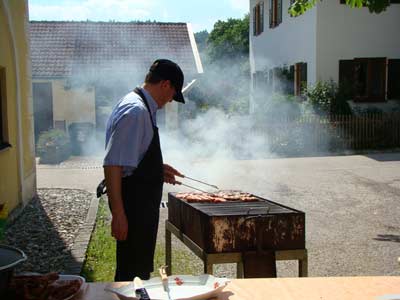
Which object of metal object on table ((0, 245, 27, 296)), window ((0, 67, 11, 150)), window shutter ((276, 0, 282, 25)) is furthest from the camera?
window shutter ((276, 0, 282, 25))

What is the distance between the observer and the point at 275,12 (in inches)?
848

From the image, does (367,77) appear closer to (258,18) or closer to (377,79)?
Answer: (377,79)

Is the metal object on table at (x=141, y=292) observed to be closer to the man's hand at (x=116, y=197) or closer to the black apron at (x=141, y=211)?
the man's hand at (x=116, y=197)

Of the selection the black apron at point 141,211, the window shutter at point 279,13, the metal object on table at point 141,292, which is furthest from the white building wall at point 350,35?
the metal object on table at point 141,292

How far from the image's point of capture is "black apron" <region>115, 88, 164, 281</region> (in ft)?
11.4

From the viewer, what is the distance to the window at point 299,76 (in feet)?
61.4

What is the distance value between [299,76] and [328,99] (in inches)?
90.9

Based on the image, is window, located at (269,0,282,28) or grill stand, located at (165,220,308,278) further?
window, located at (269,0,282,28)

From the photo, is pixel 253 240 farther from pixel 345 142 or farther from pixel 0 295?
pixel 345 142

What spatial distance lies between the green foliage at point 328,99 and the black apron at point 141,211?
47.0 ft

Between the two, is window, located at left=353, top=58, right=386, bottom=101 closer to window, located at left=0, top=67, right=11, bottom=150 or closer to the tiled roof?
the tiled roof

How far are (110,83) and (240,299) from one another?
58.7 feet

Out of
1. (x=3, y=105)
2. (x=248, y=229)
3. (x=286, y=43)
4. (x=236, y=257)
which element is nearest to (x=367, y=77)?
(x=286, y=43)

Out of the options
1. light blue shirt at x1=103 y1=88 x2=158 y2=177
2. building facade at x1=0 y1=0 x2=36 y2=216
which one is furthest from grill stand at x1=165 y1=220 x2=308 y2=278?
building facade at x1=0 y1=0 x2=36 y2=216
